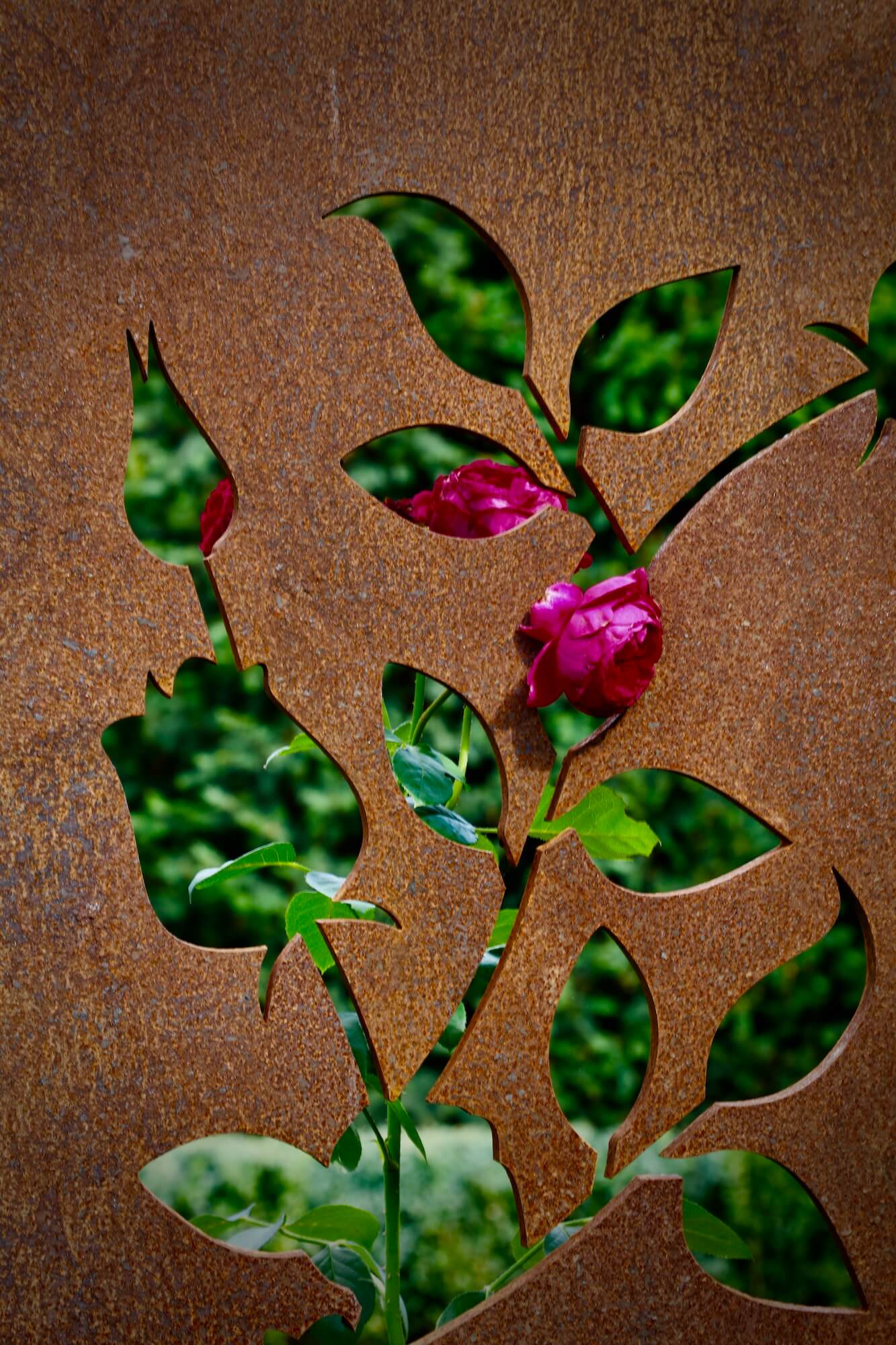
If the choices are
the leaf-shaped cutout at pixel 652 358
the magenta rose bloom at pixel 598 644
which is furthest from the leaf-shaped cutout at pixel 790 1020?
the magenta rose bloom at pixel 598 644

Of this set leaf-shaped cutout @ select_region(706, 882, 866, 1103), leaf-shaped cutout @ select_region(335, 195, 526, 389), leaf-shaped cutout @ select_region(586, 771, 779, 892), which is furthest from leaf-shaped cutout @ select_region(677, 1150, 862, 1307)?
leaf-shaped cutout @ select_region(335, 195, 526, 389)

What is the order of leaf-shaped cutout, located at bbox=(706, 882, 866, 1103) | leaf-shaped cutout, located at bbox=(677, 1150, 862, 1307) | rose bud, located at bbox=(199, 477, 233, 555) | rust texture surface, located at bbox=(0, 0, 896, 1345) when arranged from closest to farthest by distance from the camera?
rust texture surface, located at bbox=(0, 0, 896, 1345) < rose bud, located at bbox=(199, 477, 233, 555) < leaf-shaped cutout, located at bbox=(677, 1150, 862, 1307) < leaf-shaped cutout, located at bbox=(706, 882, 866, 1103)

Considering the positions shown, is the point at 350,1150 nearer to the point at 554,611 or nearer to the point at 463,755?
the point at 463,755

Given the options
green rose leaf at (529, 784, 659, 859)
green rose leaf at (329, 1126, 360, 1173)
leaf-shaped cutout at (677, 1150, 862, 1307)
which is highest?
green rose leaf at (529, 784, 659, 859)

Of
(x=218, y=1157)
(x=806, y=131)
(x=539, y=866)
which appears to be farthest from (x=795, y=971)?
(x=806, y=131)

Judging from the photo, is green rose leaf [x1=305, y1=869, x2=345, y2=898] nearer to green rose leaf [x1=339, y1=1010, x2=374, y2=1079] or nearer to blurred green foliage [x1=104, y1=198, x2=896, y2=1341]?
green rose leaf [x1=339, y1=1010, x2=374, y2=1079]

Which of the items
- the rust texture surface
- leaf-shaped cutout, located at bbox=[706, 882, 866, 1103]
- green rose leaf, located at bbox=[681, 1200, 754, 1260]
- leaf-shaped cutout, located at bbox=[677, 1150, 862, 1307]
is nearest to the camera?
the rust texture surface

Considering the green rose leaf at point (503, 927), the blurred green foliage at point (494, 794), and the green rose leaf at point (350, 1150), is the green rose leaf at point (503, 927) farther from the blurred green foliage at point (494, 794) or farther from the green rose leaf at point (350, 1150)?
the blurred green foliage at point (494, 794)
